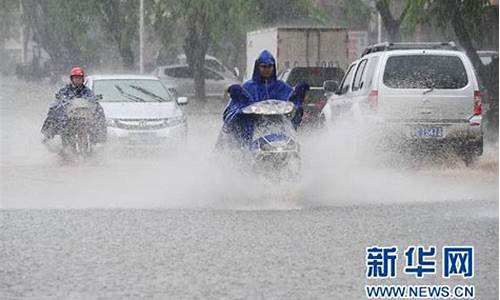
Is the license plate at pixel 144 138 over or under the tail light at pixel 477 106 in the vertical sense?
under

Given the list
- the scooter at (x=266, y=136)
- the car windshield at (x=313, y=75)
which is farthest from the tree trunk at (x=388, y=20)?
the scooter at (x=266, y=136)

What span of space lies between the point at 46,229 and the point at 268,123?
3232 mm

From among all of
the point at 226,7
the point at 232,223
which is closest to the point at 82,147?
the point at 232,223

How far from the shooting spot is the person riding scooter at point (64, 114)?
2281cm

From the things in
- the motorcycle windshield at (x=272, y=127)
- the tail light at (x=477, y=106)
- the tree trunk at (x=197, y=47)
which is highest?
the motorcycle windshield at (x=272, y=127)

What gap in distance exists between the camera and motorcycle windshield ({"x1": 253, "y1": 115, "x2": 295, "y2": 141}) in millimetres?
15516

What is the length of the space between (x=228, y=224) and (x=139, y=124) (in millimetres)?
10759

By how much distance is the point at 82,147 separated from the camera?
23.1m

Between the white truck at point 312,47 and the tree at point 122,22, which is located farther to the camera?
the tree at point 122,22

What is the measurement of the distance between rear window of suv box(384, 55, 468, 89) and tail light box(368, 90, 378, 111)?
24cm

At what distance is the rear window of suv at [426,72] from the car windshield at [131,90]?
Answer: 608 centimetres

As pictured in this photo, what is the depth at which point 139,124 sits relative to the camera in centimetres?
2433

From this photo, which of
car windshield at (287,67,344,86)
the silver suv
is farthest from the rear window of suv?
car windshield at (287,67,344,86)

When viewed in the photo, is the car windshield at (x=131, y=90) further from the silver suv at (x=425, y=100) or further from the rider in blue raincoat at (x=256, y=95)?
the rider in blue raincoat at (x=256, y=95)
